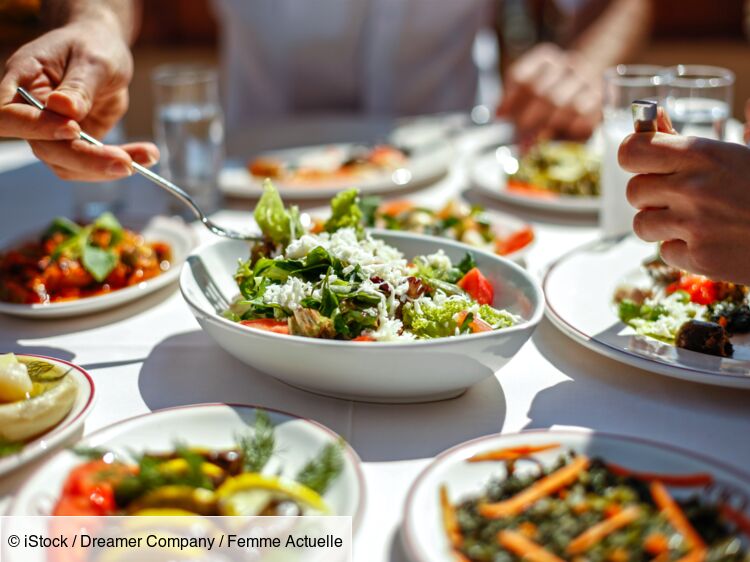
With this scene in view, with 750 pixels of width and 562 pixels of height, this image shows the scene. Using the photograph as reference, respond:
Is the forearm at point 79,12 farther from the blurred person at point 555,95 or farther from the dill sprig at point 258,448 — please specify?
the blurred person at point 555,95

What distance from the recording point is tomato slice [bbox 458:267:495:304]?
58.7 inches

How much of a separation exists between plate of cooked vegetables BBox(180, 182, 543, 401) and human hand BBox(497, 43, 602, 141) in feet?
5.16

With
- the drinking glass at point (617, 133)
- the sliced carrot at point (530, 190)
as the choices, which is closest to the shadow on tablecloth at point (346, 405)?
the drinking glass at point (617, 133)

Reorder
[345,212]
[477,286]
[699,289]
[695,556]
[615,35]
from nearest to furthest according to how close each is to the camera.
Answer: [695,556]
[477,286]
[699,289]
[345,212]
[615,35]

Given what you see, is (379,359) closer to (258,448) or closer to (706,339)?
(258,448)

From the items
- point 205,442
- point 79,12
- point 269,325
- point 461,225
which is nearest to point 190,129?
point 79,12

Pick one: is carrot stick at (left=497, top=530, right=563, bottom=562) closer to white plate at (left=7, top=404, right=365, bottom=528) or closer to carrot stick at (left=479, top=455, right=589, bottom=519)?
carrot stick at (left=479, top=455, right=589, bottom=519)

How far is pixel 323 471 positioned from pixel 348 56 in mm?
2926

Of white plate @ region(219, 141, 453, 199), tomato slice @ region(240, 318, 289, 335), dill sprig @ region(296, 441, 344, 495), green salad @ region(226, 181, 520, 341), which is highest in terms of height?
green salad @ region(226, 181, 520, 341)

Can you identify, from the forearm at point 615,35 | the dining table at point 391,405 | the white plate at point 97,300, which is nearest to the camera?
the dining table at point 391,405

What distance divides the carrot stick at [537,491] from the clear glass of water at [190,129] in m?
1.67

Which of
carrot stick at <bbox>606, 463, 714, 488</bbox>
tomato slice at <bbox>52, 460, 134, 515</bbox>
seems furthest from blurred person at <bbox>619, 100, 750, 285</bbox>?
tomato slice at <bbox>52, 460, 134, 515</bbox>

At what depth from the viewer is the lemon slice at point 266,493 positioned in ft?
3.10

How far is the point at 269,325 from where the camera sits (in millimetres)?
1339
